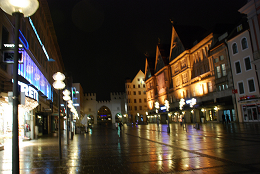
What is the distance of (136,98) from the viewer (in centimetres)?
10138

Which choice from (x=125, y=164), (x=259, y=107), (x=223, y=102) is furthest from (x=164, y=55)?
(x=125, y=164)

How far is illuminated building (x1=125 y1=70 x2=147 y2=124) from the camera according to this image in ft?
327

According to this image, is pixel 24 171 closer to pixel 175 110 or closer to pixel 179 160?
pixel 179 160

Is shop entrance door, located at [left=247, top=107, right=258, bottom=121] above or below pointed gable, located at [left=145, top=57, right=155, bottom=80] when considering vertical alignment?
below

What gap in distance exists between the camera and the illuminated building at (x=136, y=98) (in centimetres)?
9956

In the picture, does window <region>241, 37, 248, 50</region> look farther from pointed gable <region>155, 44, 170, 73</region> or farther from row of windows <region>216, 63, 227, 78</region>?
pointed gable <region>155, 44, 170, 73</region>

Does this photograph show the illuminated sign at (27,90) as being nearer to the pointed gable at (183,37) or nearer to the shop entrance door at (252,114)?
the shop entrance door at (252,114)

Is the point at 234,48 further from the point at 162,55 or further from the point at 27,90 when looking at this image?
the point at 162,55

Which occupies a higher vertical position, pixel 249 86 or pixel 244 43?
pixel 244 43

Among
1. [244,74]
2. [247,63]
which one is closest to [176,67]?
[244,74]

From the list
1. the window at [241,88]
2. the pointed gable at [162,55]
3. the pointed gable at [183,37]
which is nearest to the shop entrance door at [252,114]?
the window at [241,88]

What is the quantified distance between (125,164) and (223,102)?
107ft

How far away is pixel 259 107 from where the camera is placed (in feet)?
98.9

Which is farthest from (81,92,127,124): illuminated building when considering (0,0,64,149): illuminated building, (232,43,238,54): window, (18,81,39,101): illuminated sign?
(18,81,39,101): illuminated sign
